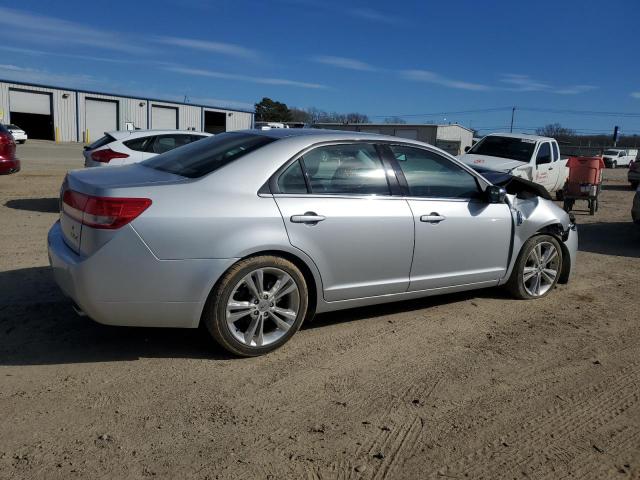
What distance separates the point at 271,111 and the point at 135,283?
80333 millimetres

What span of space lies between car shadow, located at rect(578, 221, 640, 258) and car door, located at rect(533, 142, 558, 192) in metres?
2.33

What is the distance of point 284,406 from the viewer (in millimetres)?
3340

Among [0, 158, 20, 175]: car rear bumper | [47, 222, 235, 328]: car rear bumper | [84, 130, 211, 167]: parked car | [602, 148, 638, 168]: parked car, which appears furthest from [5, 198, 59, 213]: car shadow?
[602, 148, 638, 168]: parked car

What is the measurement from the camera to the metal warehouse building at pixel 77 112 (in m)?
46.9

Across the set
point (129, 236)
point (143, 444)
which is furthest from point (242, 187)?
point (143, 444)

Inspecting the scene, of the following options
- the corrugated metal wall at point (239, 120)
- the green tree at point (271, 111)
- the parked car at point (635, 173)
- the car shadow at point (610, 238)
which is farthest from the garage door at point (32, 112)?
the car shadow at point (610, 238)

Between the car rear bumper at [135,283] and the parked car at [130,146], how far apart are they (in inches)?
250

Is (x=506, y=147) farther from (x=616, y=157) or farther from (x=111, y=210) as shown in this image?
(x=616, y=157)

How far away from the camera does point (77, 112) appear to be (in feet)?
163

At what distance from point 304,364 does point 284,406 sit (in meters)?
0.61

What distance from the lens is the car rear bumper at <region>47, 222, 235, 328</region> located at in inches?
135

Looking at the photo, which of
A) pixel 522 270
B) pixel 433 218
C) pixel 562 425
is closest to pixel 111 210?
pixel 433 218

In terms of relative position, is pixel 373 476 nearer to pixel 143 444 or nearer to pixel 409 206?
pixel 143 444

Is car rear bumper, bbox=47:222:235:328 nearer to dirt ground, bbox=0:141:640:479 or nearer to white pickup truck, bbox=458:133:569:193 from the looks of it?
dirt ground, bbox=0:141:640:479
